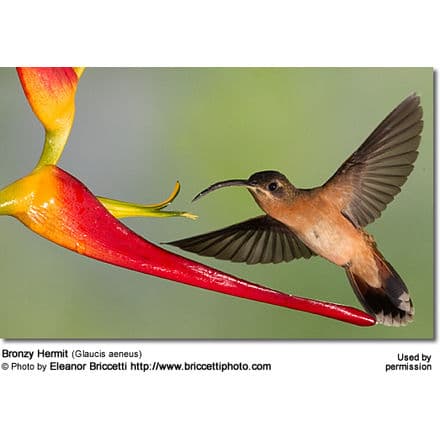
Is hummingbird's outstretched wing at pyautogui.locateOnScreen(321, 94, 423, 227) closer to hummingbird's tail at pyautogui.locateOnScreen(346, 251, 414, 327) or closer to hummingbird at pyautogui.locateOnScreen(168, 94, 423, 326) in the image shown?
hummingbird at pyautogui.locateOnScreen(168, 94, 423, 326)

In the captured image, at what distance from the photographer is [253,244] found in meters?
2.04

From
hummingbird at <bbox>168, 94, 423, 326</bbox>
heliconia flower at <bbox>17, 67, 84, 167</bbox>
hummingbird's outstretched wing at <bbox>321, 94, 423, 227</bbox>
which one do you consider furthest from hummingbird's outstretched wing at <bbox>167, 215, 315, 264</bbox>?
heliconia flower at <bbox>17, 67, 84, 167</bbox>

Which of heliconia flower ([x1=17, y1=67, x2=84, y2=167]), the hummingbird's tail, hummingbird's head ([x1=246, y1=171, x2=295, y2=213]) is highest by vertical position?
heliconia flower ([x1=17, y1=67, x2=84, y2=167])

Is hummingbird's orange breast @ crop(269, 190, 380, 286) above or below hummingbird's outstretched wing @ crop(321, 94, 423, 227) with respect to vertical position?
below

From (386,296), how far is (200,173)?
42 centimetres

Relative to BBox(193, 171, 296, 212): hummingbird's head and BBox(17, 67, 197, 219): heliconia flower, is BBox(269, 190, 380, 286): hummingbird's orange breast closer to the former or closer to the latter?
BBox(193, 171, 296, 212): hummingbird's head

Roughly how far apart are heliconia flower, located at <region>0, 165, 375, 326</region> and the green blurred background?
2cm

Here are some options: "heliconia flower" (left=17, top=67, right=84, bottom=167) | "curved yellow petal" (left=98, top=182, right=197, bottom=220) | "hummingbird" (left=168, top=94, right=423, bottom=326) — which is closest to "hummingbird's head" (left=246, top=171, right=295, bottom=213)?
"hummingbird" (left=168, top=94, right=423, bottom=326)

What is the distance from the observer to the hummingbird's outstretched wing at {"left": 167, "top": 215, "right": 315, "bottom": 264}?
2.04 meters

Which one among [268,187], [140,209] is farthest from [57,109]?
[268,187]

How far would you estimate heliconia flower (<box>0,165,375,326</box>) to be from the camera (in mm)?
2020

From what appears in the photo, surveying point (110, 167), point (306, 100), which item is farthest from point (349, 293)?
point (110, 167)

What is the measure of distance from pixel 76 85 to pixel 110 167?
0.55 ft

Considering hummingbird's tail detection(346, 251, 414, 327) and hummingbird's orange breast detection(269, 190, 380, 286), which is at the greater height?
hummingbird's orange breast detection(269, 190, 380, 286)
